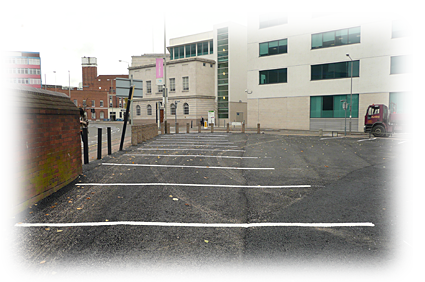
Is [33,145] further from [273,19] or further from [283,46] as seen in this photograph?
[273,19]

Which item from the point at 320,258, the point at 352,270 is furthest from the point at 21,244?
the point at 352,270

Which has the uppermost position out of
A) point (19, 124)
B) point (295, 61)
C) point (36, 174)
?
point (295, 61)

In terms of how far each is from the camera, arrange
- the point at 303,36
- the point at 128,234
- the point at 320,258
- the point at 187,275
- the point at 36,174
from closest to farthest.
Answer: the point at 187,275 < the point at 320,258 < the point at 128,234 < the point at 36,174 < the point at 303,36

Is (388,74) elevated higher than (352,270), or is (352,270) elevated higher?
(388,74)

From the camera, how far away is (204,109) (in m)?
54.9

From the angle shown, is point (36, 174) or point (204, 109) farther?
point (204, 109)

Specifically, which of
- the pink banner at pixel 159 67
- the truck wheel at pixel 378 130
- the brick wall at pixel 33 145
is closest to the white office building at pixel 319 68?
the truck wheel at pixel 378 130

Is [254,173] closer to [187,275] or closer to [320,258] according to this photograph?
[320,258]

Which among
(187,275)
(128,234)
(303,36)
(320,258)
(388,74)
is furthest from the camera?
(303,36)

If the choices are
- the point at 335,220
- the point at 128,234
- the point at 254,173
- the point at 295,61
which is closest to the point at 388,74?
the point at 295,61

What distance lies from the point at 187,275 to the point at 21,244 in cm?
232

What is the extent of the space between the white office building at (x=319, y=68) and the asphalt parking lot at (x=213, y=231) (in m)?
26.4

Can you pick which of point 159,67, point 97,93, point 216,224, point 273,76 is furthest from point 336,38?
point 97,93

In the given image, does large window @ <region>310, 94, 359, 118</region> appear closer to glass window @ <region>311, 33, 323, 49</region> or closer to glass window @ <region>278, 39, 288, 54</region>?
glass window @ <region>311, 33, 323, 49</region>
